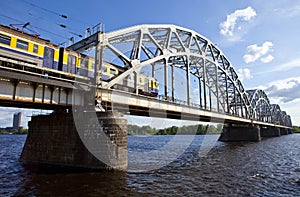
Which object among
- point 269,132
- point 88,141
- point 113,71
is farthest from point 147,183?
point 269,132

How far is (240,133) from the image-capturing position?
73125mm

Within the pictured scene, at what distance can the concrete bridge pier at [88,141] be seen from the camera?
641 inches

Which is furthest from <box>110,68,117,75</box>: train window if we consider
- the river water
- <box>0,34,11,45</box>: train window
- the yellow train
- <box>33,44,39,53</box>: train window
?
the river water

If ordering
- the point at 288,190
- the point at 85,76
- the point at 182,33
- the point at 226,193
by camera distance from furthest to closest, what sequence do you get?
the point at 182,33 < the point at 85,76 < the point at 288,190 < the point at 226,193

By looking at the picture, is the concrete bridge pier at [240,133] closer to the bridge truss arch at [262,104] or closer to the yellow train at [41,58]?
the bridge truss arch at [262,104]

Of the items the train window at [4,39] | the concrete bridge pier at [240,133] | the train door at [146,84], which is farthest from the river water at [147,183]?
the concrete bridge pier at [240,133]

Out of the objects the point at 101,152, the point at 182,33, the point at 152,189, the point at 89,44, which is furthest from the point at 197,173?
the point at 182,33

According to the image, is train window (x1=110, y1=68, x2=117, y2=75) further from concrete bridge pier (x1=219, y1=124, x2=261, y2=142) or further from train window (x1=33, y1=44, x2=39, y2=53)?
concrete bridge pier (x1=219, y1=124, x2=261, y2=142)

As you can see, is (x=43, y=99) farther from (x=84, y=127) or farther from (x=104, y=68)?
(x=104, y=68)

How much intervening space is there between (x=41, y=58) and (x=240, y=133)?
7032 centimetres

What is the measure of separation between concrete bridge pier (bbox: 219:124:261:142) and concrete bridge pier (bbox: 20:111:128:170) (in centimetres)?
6350

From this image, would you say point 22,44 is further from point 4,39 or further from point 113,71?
point 113,71

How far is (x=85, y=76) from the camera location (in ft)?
67.2

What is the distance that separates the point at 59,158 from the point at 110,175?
555 cm
